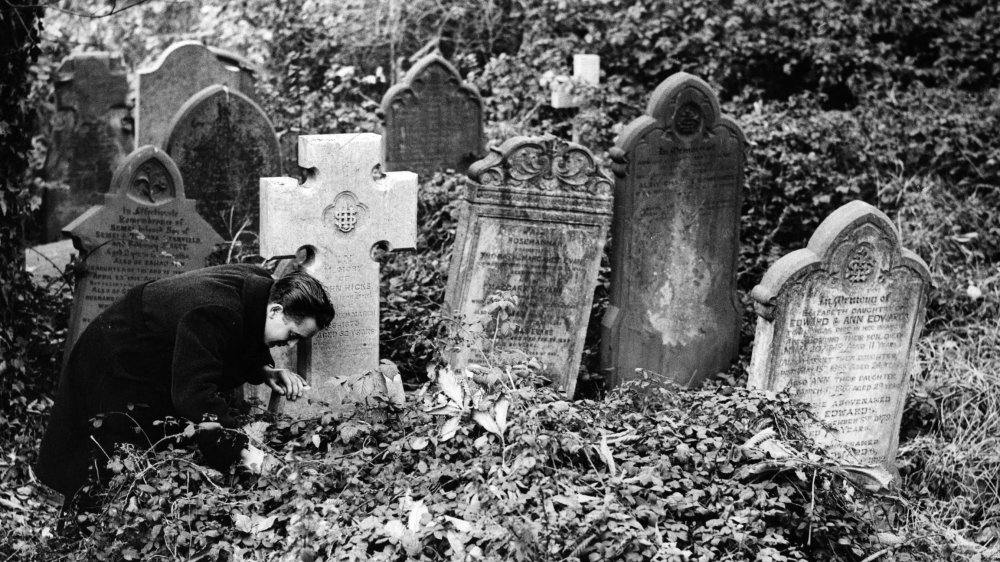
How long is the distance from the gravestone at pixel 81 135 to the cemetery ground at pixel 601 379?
1.36 metres

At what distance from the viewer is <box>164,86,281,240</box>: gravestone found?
7969 mm

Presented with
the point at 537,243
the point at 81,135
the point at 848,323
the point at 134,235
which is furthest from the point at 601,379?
the point at 81,135

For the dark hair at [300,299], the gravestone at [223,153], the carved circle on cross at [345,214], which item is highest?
the gravestone at [223,153]

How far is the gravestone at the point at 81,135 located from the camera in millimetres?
10336

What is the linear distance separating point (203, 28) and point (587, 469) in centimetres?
1080

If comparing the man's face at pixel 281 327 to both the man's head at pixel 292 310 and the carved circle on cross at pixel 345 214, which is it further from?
the carved circle on cross at pixel 345 214

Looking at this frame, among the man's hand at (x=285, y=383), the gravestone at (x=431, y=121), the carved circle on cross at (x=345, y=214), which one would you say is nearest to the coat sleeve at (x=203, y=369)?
the man's hand at (x=285, y=383)

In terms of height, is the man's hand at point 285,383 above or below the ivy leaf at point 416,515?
above

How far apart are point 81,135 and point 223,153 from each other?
10.0 feet

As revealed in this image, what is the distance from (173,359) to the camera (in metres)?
4.56

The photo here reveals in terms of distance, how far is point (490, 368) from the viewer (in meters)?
4.87

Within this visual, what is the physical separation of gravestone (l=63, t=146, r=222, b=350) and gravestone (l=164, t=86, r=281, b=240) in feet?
4.88

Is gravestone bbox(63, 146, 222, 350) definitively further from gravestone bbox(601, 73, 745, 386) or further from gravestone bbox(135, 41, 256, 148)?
gravestone bbox(135, 41, 256, 148)

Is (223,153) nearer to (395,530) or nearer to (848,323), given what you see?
(848,323)
